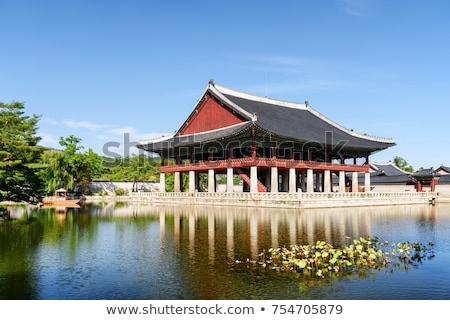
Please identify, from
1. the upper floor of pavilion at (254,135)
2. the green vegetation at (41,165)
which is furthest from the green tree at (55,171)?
the upper floor of pavilion at (254,135)

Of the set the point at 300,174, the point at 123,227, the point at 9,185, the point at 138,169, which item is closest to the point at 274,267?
the point at 123,227

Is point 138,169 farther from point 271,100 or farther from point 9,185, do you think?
point 9,185

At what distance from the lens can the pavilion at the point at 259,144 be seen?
4603 cm

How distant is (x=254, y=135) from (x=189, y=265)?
31.5m

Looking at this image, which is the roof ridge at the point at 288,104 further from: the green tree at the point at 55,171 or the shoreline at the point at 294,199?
the green tree at the point at 55,171

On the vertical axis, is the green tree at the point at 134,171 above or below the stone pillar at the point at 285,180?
above

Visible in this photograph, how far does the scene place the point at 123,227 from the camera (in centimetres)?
2600

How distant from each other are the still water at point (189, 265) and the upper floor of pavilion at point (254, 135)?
73.9ft

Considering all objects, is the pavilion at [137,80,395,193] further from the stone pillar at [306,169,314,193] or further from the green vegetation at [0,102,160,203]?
the green vegetation at [0,102,160,203]

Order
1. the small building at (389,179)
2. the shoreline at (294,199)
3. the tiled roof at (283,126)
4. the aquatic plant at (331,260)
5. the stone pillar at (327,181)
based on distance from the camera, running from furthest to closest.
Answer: the small building at (389,179), the stone pillar at (327,181), the tiled roof at (283,126), the shoreline at (294,199), the aquatic plant at (331,260)

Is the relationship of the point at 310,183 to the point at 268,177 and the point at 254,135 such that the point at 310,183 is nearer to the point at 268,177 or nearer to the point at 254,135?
the point at 268,177

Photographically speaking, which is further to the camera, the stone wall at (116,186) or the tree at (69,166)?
the stone wall at (116,186)

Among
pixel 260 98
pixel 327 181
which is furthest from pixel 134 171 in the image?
pixel 327 181

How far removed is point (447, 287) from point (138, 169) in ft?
230
